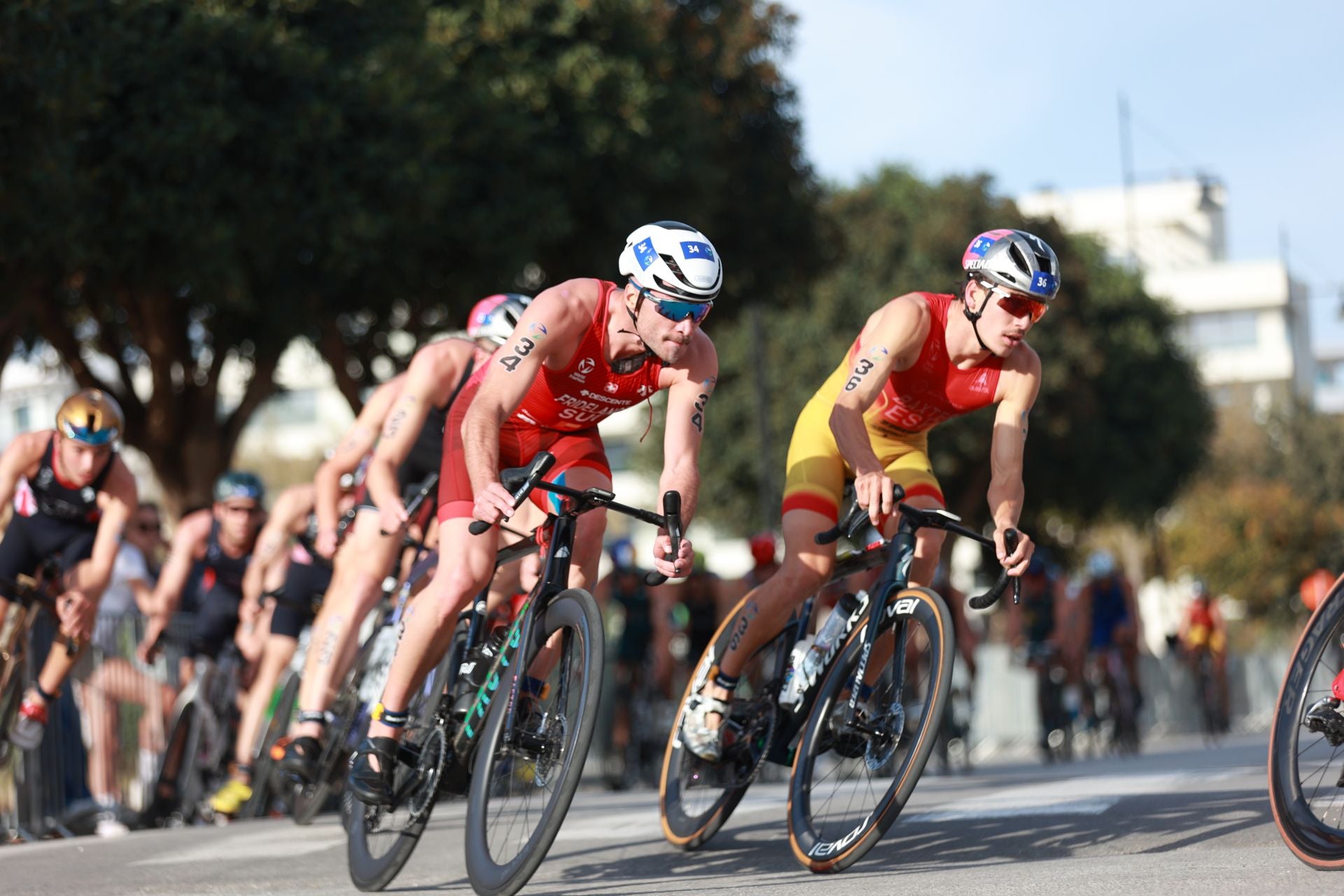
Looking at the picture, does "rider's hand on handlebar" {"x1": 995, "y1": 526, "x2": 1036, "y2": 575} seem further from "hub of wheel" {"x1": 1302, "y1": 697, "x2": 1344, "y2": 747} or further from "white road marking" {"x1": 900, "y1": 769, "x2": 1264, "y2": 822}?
"white road marking" {"x1": 900, "y1": 769, "x2": 1264, "y2": 822}

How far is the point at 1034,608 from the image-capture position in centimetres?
1823

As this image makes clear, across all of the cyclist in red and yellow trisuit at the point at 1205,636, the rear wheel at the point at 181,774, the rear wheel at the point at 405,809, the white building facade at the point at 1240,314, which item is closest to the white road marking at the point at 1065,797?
the rear wheel at the point at 405,809

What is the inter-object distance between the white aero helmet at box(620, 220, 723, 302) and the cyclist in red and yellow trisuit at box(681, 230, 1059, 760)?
0.84m

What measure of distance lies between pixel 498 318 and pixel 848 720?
115 inches

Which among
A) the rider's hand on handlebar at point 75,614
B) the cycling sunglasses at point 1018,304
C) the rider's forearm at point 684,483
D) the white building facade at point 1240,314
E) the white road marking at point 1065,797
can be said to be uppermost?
the white building facade at point 1240,314

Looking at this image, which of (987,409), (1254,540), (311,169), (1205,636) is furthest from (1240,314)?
(311,169)

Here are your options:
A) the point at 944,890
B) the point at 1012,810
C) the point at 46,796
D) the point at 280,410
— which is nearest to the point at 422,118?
the point at 46,796

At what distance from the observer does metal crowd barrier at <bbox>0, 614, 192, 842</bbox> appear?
10438 millimetres

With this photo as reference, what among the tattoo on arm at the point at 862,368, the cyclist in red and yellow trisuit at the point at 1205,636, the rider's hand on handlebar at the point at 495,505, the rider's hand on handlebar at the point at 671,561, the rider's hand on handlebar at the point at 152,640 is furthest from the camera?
the cyclist in red and yellow trisuit at the point at 1205,636

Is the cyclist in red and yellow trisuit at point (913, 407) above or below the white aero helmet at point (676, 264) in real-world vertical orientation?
below

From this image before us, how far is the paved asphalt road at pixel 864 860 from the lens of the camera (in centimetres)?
568

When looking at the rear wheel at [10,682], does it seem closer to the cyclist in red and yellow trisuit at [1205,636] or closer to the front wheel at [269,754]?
the front wheel at [269,754]

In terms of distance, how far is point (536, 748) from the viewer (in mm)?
5633

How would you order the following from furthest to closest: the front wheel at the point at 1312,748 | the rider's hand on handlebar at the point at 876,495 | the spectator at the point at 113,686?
the spectator at the point at 113,686 → the rider's hand on handlebar at the point at 876,495 → the front wheel at the point at 1312,748
